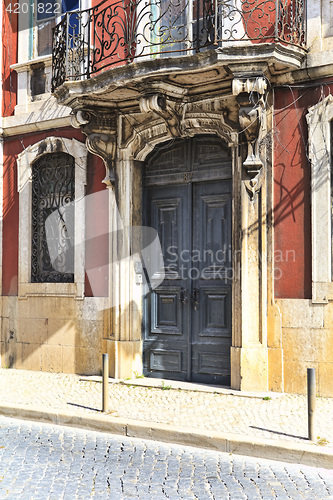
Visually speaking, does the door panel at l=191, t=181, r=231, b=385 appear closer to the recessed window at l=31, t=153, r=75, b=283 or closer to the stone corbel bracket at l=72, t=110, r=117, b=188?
the stone corbel bracket at l=72, t=110, r=117, b=188

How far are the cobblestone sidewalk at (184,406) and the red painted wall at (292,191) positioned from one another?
5.18 ft

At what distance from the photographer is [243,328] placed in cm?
893

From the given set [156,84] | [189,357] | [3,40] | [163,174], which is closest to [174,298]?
[189,357]

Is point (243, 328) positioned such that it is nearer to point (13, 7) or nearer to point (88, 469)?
point (88, 469)

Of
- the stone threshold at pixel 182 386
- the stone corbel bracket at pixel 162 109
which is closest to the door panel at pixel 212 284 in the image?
the stone threshold at pixel 182 386

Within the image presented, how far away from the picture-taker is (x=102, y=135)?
33.6 ft

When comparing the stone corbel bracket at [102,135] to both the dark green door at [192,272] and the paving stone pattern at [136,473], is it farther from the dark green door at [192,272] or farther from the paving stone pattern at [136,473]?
the paving stone pattern at [136,473]

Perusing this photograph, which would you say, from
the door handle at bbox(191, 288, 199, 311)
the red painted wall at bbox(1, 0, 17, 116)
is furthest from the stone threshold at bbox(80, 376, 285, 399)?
the red painted wall at bbox(1, 0, 17, 116)

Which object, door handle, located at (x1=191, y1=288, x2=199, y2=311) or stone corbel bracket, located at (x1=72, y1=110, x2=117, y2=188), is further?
stone corbel bracket, located at (x1=72, y1=110, x2=117, y2=188)

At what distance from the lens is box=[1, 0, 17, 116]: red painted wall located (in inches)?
474

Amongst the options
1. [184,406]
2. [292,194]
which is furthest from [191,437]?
[292,194]

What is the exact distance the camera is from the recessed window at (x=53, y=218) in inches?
439

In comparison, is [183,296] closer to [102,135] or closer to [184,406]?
[184,406]

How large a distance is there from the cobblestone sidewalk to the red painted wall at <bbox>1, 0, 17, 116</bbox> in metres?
5.18
